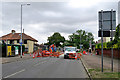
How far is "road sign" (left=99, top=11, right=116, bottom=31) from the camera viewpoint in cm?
1157

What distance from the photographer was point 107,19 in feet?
38.3

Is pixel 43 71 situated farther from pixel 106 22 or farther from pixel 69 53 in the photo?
pixel 69 53

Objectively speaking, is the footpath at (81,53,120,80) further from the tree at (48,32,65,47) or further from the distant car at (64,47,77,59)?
the tree at (48,32,65,47)

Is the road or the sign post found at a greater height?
the sign post

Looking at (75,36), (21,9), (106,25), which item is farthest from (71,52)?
(75,36)

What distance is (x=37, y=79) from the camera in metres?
8.73

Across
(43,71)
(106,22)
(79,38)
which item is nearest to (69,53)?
(43,71)

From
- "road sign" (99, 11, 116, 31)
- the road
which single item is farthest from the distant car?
"road sign" (99, 11, 116, 31)

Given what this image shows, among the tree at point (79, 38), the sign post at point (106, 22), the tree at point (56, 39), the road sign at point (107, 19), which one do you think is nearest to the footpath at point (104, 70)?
the sign post at point (106, 22)

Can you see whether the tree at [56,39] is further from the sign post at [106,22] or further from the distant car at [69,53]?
the sign post at [106,22]

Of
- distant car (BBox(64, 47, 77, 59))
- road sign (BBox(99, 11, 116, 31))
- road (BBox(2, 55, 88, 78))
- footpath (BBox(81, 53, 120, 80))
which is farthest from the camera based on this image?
distant car (BBox(64, 47, 77, 59))

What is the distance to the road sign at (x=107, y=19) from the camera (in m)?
11.6

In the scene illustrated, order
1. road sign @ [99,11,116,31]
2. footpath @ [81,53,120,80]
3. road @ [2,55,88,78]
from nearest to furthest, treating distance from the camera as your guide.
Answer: footpath @ [81,53,120,80] → road @ [2,55,88,78] → road sign @ [99,11,116,31]

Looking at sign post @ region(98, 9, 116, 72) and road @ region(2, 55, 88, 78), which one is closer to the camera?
road @ region(2, 55, 88, 78)
